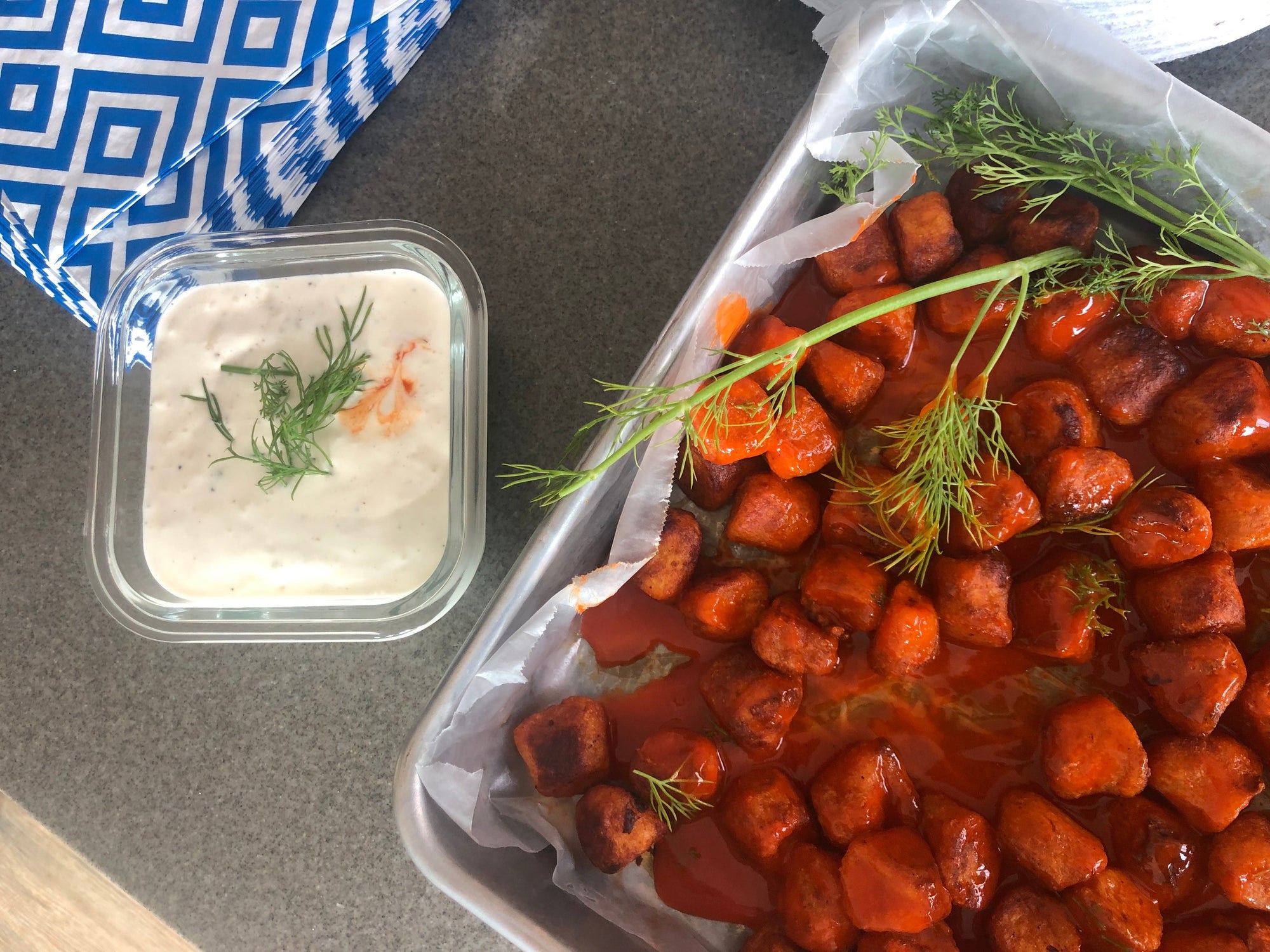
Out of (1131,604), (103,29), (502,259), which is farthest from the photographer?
(502,259)

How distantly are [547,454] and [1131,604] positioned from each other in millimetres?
882

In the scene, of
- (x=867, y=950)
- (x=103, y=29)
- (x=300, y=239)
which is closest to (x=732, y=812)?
(x=867, y=950)

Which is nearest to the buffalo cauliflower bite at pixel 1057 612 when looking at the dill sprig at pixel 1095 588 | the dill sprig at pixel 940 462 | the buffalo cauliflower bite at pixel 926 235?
the dill sprig at pixel 1095 588

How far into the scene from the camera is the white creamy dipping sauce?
3.97 ft

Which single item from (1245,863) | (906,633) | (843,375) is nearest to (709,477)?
(843,375)

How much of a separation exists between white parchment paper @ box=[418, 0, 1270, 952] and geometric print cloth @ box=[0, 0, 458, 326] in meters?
0.68

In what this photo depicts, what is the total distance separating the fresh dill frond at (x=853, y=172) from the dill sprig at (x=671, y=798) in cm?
82

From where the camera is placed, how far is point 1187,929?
3.43ft

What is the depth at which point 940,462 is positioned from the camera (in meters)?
1.06

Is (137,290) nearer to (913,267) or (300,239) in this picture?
(300,239)

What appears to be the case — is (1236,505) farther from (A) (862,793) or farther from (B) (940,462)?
(A) (862,793)

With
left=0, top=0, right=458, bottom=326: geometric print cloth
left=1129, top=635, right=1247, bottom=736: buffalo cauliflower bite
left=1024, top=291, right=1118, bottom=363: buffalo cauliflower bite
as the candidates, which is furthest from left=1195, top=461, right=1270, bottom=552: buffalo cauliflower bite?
left=0, top=0, right=458, bottom=326: geometric print cloth

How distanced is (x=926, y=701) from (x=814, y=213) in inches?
29.0

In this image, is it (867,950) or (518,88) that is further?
(518,88)
